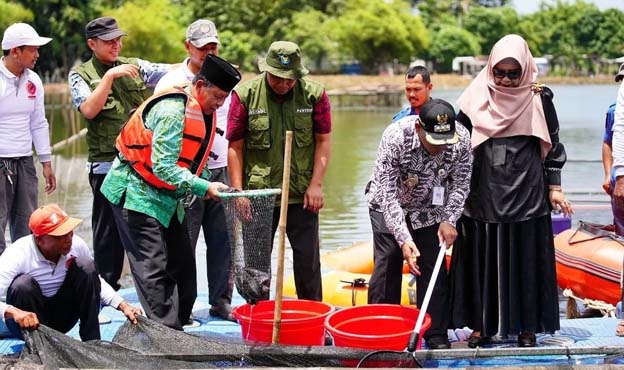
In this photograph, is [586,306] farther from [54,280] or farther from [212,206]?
[54,280]

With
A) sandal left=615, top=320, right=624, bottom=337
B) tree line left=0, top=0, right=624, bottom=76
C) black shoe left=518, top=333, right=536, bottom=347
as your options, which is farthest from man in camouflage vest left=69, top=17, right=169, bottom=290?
tree line left=0, top=0, right=624, bottom=76

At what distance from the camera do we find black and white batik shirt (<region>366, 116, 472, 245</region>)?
425 centimetres

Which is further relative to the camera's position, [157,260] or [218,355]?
[157,260]

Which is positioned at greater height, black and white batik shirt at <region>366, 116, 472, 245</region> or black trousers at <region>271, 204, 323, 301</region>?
black and white batik shirt at <region>366, 116, 472, 245</region>

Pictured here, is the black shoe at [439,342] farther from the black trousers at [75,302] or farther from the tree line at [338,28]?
the tree line at [338,28]

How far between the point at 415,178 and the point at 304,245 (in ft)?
2.93

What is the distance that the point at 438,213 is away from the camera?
4.40m

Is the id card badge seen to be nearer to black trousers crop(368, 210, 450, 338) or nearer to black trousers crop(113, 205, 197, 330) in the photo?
black trousers crop(368, 210, 450, 338)

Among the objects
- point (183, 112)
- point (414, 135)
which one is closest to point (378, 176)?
point (414, 135)

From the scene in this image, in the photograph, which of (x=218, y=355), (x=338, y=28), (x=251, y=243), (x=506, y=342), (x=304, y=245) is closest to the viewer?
(x=218, y=355)

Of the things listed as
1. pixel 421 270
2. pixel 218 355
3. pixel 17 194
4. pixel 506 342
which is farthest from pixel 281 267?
pixel 17 194

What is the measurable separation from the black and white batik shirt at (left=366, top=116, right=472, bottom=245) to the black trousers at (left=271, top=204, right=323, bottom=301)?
62 cm

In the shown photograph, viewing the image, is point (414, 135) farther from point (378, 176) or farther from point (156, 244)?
point (156, 244)

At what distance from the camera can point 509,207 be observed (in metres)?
4.36
